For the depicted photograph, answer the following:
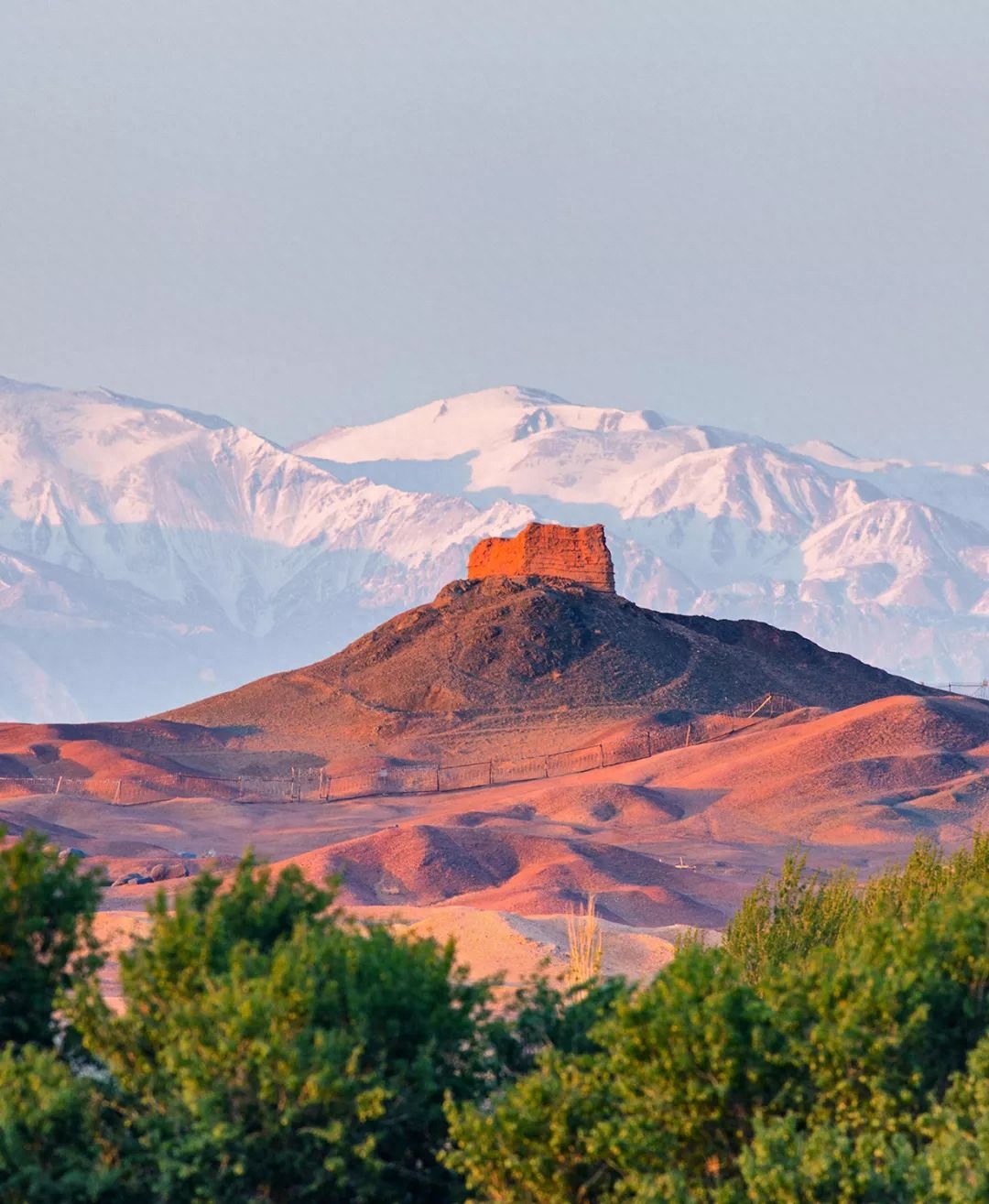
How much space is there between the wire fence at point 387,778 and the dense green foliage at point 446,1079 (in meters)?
58.7

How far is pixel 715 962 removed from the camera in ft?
47.3

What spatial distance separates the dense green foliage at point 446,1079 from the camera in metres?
12.3

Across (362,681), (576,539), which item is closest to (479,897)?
(362,681)

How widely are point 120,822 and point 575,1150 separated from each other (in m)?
52.5

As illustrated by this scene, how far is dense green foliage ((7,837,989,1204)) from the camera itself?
40.3ft

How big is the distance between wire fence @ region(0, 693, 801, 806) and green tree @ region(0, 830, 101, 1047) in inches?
2289

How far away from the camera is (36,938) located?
1403 cm

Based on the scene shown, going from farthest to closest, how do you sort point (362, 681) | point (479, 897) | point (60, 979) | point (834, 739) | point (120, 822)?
point (362, 681)
point (834, 739)
point (120, 822)
point (479, 897)
point (60, 979)

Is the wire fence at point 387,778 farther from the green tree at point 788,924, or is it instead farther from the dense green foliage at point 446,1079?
the dense green foliage at point 446,1079

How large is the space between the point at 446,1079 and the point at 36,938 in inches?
118

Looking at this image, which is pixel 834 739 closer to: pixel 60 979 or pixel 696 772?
pixel 696 772

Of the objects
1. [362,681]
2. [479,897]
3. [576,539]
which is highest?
[576,539]

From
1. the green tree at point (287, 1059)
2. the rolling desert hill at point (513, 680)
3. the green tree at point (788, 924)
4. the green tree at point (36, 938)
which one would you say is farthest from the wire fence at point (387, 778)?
the green tree at point (287, 1059)

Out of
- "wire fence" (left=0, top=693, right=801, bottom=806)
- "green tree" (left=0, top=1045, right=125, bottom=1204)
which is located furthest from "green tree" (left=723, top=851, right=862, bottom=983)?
"wire fence" (left=0, top=693, right=801, bottom=806)
